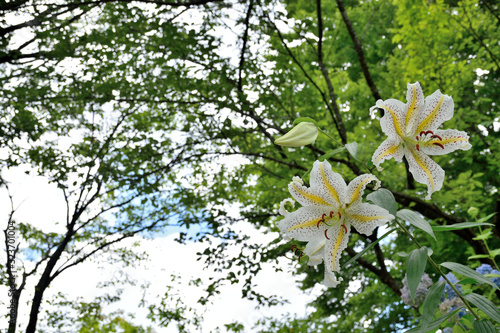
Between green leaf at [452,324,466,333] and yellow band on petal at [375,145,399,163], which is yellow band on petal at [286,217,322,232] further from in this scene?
green leaf at [452,324,466,333]

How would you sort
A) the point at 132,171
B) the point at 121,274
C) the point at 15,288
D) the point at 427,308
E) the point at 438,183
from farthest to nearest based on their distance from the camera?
the point at 121,274
the point at 15,288
the point at 132,171
the point at 438,183
the point at 427,308

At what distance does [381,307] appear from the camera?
584 cm

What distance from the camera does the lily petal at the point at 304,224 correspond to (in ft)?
2.65

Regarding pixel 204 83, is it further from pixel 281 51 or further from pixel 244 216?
pixel 244 216

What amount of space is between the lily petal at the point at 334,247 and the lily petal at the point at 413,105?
24 cm

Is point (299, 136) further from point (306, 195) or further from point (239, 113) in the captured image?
point (239, 113)

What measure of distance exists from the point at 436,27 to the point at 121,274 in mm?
5260

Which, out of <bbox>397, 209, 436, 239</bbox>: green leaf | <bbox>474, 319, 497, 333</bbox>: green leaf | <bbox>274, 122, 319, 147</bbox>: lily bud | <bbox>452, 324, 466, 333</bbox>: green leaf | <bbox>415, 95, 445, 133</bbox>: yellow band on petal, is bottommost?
<bbox>474, 319, 497, 333</bbox>: green leaf

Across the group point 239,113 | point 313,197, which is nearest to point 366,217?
point 313,197

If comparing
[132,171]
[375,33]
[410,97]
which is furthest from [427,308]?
Result: [375,33]

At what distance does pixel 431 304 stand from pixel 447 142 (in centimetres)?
33

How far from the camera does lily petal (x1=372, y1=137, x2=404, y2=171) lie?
0.79 metres

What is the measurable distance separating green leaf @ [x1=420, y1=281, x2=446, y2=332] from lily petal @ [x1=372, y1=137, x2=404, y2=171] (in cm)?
23

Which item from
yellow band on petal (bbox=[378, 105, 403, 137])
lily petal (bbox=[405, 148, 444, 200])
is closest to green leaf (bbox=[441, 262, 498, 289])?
lily petal (bbox=[405, 148, 444, 200])
